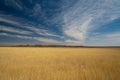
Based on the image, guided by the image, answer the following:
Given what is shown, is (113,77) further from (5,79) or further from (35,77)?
(5,79)

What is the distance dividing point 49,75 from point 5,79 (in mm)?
1653

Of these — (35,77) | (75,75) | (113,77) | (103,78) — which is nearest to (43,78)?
(35,77)

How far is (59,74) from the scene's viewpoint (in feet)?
22.8

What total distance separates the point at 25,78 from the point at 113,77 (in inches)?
130

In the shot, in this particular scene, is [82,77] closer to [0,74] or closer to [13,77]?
[13,77]

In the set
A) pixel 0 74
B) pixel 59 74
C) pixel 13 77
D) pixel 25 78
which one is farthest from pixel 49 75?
pixel 0 74

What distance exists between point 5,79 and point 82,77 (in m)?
2.86

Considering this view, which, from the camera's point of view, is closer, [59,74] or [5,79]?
[5,79]

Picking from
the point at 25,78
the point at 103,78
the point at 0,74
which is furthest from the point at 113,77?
the point at 0,74

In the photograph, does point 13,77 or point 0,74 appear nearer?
point 13,77

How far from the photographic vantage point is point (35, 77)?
6621 mm

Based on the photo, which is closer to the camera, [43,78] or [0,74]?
[43,78]

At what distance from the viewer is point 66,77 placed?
656 centimetres

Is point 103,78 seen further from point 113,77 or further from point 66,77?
point 66,77
